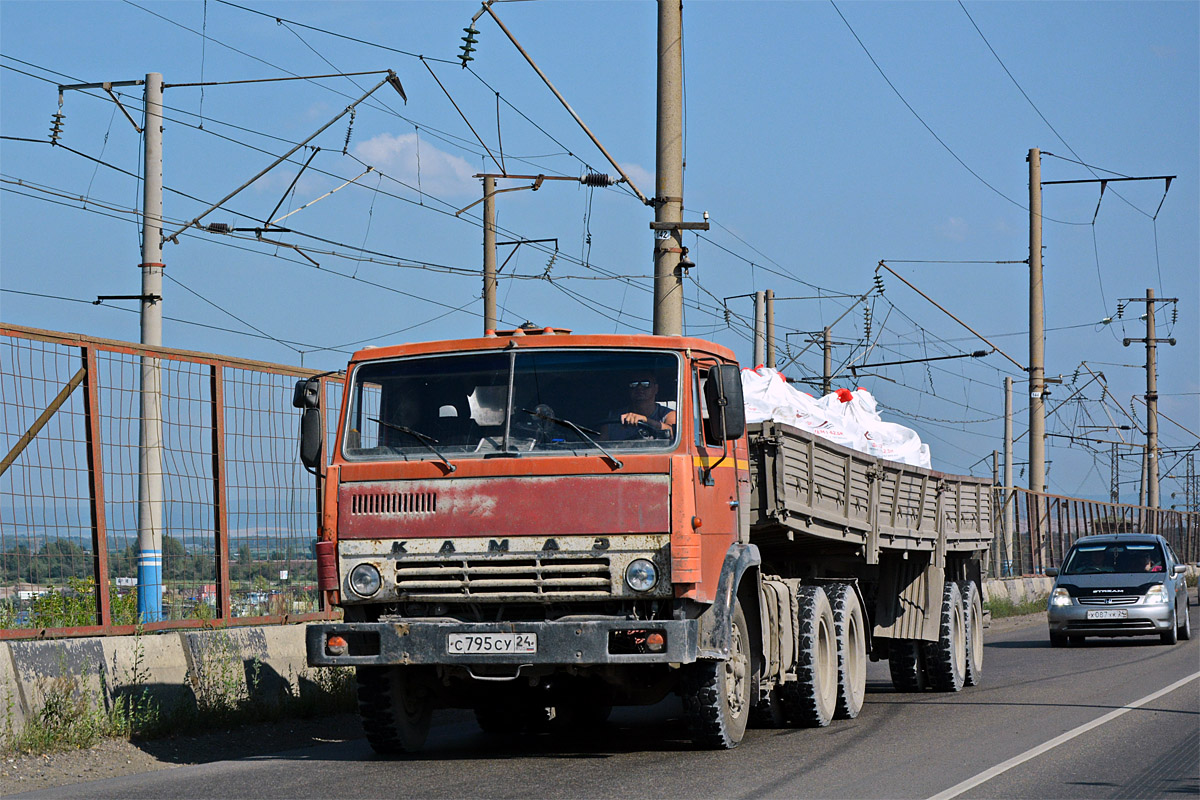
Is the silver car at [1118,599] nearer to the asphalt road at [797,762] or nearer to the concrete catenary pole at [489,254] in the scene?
the asphalt road at [797,762]

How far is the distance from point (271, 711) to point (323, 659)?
230 cm

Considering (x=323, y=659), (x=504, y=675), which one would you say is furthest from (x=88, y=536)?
(x=504, y=675)

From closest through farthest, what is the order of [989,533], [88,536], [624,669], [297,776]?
[297,776] < [624,669] < [88,536] < [989,533]

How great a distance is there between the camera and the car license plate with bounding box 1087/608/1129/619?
21.4 metres

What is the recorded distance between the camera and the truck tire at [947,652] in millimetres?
14359

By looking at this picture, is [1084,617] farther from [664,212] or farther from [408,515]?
[408,515]

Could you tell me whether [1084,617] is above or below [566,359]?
below

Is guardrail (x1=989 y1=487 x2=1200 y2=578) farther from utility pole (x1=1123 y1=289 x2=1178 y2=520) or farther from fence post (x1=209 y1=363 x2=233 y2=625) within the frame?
fence post (x1=209 y1=363 x2=233 y2=625)

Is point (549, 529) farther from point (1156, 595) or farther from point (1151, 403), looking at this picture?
point (1151, 403)

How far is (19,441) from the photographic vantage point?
30.0 ft

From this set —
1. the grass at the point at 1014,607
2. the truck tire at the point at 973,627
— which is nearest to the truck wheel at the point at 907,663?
the truck tire at the point at 973,627

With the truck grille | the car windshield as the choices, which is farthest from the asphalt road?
the car windshield

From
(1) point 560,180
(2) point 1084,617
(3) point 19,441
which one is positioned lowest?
(2) point 1084,617

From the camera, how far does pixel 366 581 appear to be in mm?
8953
